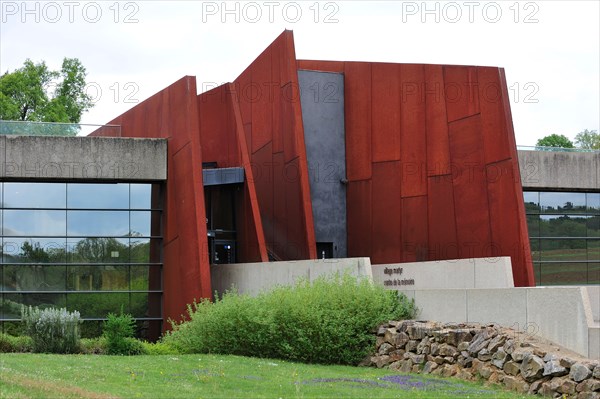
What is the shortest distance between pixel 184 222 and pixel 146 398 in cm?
1514

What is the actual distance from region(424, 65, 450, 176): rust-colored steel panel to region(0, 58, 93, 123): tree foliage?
38.4 m

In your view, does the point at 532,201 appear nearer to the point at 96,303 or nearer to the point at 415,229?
the point at 415,229

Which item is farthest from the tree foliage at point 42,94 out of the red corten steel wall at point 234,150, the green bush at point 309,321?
the green bush at point 309,321

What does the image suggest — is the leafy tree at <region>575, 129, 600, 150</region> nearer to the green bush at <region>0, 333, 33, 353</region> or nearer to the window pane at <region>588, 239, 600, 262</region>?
the window pane at <region>588, 239, 600, 262</region>

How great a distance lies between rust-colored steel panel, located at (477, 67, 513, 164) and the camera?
25.4 meters

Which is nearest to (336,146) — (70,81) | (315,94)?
(315,94)

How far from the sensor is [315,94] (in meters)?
30.6

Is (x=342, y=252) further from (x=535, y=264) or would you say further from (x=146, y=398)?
(x=146, y=398)

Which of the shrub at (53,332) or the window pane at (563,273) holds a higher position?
the window pane at (563,273)

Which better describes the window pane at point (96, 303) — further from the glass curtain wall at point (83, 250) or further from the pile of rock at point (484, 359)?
the pile of rock at point (484, 359)

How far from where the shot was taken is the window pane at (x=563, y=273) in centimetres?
3656

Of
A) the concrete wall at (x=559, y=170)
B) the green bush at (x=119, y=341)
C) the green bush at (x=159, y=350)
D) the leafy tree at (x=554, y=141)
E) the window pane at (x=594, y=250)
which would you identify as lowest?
the green bush at (x=159, y=350)

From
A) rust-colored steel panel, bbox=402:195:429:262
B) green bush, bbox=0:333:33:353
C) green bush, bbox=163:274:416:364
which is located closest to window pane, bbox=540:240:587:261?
rust-colored steel panel, bbox=402:195:429:262

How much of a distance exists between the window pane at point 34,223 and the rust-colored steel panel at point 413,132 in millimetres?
10812
